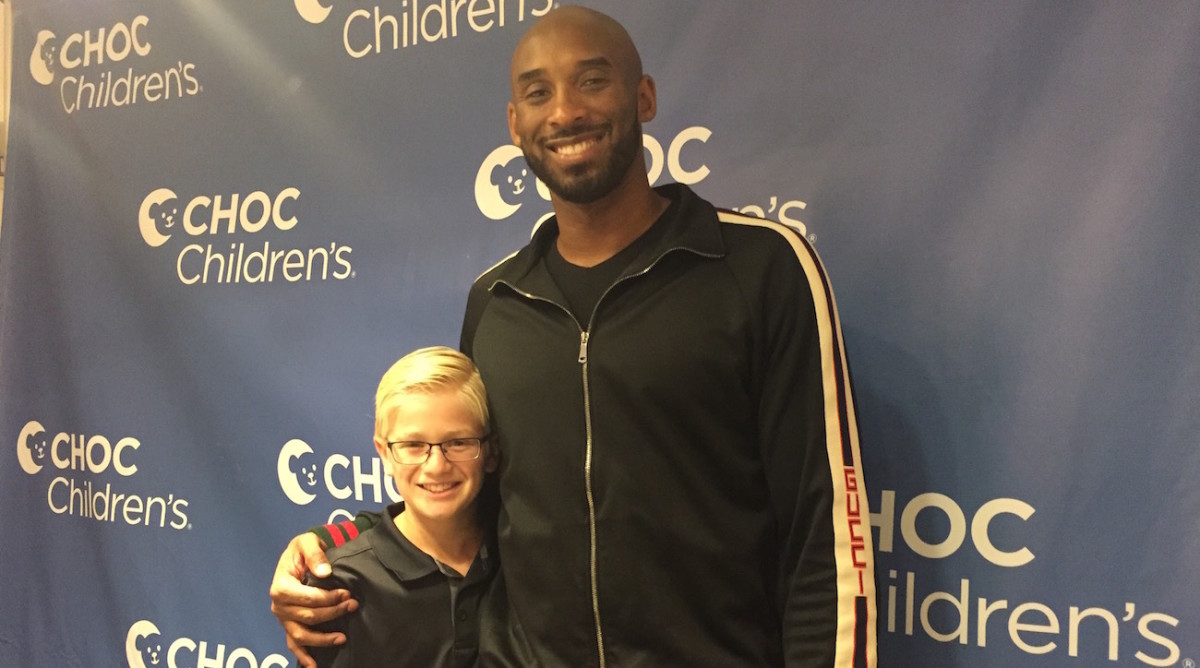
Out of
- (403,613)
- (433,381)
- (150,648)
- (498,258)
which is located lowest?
(150,648)

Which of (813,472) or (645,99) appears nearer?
(813,472)

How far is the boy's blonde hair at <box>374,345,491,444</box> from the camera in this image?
1202mm

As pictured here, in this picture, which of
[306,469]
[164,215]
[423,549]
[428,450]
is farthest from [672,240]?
[164,215]

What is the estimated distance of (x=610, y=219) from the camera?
1.20m

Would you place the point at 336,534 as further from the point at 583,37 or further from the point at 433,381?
the point at 583,37

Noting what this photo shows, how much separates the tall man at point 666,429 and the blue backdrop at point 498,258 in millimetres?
309

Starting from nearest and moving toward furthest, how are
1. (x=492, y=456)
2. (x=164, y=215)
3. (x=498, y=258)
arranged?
(x=492, y=456), (x=498, y=258), (x=164, y=215)

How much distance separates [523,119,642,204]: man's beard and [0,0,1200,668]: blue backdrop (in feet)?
1.34

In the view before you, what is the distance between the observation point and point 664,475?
3.61ft

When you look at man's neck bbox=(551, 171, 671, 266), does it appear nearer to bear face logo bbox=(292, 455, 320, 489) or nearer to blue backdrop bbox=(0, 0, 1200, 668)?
blue backdrop bbox=(0, 0, 1200, 668)

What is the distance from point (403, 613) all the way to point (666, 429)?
51cm

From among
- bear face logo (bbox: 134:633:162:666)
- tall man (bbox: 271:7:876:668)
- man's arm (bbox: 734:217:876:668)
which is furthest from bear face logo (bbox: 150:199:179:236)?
man's arm (bbox: 734:217:876:668)

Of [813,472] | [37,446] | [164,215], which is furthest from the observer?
[37,446]

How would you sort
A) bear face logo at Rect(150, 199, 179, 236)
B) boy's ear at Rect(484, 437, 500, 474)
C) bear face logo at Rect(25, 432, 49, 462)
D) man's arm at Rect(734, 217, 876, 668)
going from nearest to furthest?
1. man's arm at Rect(734, 217, 876, 668)
2. boy's ear at Rect(484, 437, 500, 474)
3. bear face logo at Rect(150, 199, 179, 236)
4. bear face logo at Rect(25, 432, 49, 462)
